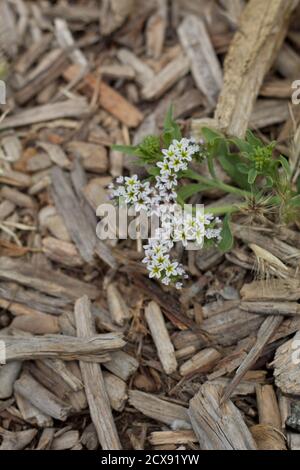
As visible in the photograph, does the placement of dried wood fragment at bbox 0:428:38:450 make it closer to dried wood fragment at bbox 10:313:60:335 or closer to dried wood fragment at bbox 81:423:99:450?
dried wood fragment at bbox 81:423:99:450

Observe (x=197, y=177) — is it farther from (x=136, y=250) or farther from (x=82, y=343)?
(x=82, y=343)

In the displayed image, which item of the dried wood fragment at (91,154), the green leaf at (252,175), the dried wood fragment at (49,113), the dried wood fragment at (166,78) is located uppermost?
the dried wood fragment at (166,78)

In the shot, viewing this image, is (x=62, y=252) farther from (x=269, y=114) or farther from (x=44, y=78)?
(x=269, y=114)

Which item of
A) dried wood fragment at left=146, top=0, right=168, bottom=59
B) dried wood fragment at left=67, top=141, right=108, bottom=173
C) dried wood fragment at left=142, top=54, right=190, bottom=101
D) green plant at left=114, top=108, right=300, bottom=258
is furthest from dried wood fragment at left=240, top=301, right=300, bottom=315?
dried wood fragment at left=146, top=0, right=168, bottom=59

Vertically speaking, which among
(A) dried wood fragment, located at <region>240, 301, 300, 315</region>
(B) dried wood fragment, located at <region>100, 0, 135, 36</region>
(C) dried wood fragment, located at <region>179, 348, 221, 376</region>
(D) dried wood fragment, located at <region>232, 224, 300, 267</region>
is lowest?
(C) dried wood fragment, located at <region>179, 348, 221, 376</region>

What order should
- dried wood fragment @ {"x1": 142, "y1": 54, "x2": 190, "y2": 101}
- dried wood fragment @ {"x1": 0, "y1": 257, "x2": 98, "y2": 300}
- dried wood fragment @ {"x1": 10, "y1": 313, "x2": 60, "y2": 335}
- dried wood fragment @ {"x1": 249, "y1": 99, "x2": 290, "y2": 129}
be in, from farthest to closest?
dried wood fragment @ {"x1": 142, "y1": 54, "x2": 190, "y2": 101} → dried wood fragment @ {"x1": 249, "y1": 99, "x2": 290, "y2": 129} → dried wood fragment @ {"x1": 0, "y1": 257, "x2": 98, "y2": 300} → dried wood fragment @ {"x1": 10, "y1": 313, "x2": 60, "y2": 335}

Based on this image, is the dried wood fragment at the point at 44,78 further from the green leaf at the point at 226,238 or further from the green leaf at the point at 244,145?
the green leaf at the point at 226,238

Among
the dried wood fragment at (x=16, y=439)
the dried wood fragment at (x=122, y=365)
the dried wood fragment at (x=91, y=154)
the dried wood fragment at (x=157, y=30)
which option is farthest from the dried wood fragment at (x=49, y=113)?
the dried wood fragment at (x=16, y=439)
